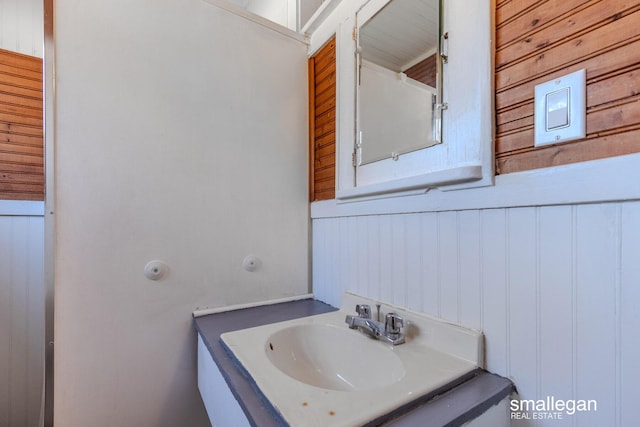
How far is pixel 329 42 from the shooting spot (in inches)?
51.1

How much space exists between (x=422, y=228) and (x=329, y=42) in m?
0.96

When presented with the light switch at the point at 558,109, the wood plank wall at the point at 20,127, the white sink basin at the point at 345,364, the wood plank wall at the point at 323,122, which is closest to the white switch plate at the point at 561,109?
the light switch at the point at 558,109

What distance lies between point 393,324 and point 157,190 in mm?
952

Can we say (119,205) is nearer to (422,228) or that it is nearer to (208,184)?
(208,184)

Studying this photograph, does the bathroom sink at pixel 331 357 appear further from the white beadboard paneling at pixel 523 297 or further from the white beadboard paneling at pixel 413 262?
the white beadboard paneling at pixel 523 297

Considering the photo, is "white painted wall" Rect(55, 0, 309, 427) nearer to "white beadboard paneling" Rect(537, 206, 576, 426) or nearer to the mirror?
the mirror

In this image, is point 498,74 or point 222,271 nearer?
point 498,74

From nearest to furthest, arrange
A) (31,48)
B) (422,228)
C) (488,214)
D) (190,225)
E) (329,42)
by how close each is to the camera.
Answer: (488,214) < (422,228) < (190,225) < (329,42) < (31,48)

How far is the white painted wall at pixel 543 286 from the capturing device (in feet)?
1.70

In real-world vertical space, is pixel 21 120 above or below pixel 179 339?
above

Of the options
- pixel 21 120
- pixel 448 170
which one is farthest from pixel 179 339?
pixel 21 120

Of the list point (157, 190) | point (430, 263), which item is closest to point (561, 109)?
point (430, 263)

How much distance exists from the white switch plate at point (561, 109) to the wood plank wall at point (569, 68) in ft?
0.04

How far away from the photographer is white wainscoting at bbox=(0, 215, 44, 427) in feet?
4.40
